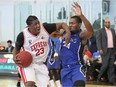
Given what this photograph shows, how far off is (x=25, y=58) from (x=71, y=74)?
0.82m

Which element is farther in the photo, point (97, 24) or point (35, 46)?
point (97, 24)

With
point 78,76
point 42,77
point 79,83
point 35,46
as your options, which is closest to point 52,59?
point 42,77

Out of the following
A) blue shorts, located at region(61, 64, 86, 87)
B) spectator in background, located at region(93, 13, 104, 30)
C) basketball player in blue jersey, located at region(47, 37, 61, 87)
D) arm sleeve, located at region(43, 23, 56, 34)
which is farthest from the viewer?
spectator in background, located at region(93, 13, 104, 30)

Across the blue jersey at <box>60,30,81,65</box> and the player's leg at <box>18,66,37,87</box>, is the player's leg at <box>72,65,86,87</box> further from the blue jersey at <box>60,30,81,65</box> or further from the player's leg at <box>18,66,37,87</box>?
the player's leg at <box>18,66,37,87</box>

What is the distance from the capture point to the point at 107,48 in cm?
1070

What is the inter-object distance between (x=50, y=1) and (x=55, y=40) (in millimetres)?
8543

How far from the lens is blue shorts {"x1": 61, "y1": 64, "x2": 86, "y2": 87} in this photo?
5.48 m

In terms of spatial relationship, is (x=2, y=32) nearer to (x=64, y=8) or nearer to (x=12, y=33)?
(x=12, y=33)

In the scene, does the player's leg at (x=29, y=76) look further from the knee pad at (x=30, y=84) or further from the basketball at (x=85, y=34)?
the basketball at (x=85, y=34)

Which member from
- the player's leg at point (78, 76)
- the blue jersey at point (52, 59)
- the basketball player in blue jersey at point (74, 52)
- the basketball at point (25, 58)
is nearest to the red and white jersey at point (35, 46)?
the basketball at point (25, 58)

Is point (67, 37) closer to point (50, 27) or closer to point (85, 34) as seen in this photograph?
point (85, 34)

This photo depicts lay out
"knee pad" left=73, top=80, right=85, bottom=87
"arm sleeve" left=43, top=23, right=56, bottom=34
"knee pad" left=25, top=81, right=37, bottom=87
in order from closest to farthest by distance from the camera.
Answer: "knee pad" left=73, top=80, right=85, bottom=87 → "knee pad" left=25, top=81, right=37, bottom=87 → "arm sleeve" left=43, top=23, right=56, bottom=34

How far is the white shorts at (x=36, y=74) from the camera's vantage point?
18.0 feet

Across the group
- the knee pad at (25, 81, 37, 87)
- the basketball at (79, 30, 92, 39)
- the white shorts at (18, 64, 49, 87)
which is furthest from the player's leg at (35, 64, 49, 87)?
the basketball at (79, 30, 92, 39)
